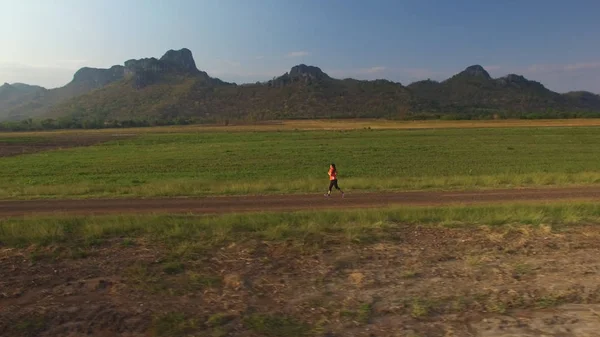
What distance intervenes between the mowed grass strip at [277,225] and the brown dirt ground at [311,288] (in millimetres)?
555

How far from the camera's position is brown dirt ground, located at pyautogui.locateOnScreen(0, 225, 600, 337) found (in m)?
5.30

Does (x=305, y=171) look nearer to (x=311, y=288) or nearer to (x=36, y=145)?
(x=311, y=288)

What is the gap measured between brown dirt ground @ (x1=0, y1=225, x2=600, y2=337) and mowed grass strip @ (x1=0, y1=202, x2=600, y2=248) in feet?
1.82

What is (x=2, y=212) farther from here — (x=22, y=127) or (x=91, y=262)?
(x=22, y=127)

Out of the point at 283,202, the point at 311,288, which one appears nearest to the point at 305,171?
the point at 283,202

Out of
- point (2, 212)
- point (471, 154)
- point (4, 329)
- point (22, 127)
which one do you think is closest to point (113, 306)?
point (4, 329)

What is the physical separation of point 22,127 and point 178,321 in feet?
499

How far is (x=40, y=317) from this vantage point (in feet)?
18.1

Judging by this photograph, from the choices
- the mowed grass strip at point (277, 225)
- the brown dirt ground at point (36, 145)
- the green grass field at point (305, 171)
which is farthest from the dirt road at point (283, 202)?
the brown dirt ground at point (36, 145)

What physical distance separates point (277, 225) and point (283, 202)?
7126mm

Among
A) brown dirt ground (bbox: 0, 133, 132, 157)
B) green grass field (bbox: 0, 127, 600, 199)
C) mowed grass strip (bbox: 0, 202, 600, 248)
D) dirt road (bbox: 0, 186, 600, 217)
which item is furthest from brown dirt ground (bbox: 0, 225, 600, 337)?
brown dirt ground (bbox: 0, 133, 132, 157)

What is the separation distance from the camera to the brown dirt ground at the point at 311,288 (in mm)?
5301

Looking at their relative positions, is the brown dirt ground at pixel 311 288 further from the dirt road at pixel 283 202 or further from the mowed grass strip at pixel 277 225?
the dirt road at pixel 283 202

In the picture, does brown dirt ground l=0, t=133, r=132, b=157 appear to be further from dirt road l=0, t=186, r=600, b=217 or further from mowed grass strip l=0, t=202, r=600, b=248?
mowed grass strip l=0, t=202, r=600, b=248
